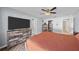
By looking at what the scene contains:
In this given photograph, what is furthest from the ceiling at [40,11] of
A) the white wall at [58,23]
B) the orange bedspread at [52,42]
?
the orange bedspread at [52,42]

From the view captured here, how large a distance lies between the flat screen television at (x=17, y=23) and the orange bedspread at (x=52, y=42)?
0.16 m

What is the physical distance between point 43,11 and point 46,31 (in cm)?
22

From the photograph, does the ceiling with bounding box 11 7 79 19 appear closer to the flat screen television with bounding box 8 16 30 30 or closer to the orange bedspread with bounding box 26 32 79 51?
the flat screen television with bounding box 8 16 30 30

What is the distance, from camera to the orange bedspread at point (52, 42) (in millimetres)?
1220

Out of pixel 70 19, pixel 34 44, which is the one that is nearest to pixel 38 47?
pixel 34 44

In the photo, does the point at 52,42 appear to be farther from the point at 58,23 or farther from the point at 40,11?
the point at 40,11

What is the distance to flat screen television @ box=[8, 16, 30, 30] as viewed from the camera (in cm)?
122

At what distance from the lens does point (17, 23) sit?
1.25 meters

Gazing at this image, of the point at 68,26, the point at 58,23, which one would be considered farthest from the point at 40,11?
the point at 68,26

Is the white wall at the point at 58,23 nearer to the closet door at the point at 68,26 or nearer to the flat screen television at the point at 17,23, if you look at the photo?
the closet door at the point at 68,26
